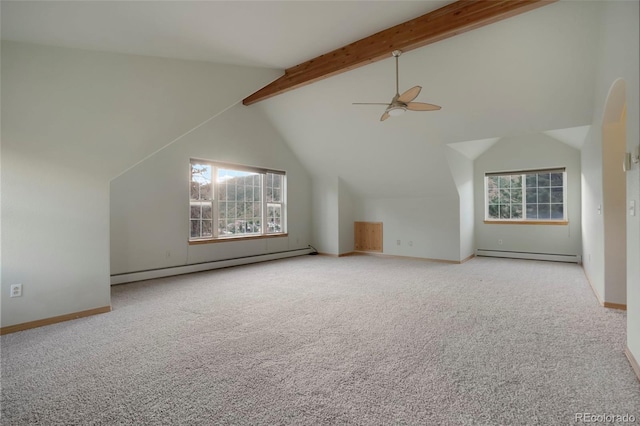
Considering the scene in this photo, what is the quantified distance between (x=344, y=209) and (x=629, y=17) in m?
5.99

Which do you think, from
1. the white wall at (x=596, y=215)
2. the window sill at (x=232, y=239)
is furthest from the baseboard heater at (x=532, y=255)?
the window sill at (x=232, y=239)

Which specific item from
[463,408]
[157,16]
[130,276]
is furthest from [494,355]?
[130,276]

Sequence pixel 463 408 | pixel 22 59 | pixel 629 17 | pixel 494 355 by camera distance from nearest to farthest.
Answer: pixel 463 408 < pixel 629 17 < pixel 494 355 < pixel 22 59

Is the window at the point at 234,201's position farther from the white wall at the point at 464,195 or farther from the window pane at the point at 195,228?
the white wall at the point at 464,195

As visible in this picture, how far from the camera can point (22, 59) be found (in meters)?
2.85

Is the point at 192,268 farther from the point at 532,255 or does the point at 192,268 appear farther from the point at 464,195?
the point at 532,255

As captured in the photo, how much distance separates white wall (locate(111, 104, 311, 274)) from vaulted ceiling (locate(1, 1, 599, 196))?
803 mm

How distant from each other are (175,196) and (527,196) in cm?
740

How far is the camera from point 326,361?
231cm

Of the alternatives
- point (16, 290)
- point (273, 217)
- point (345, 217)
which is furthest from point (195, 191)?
point (345, 217)

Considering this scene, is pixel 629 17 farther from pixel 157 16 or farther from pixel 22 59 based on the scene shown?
pixel 22 59

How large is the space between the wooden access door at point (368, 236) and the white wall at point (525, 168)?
7.69ft

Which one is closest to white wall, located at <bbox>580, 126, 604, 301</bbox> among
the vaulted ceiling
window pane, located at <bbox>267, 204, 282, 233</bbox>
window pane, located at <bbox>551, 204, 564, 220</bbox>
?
the vaulted ceiling

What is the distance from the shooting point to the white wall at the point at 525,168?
20.9 feet
